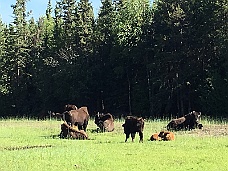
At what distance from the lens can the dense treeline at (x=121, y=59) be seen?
4262 cm

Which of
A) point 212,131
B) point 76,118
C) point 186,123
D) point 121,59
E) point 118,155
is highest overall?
point 121,59

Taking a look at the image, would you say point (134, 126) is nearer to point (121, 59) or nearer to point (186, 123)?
point (186, 123)

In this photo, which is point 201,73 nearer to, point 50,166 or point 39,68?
point 39,68

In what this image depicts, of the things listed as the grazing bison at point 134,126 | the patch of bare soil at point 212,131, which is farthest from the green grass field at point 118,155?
the patch of bare soil at point 212,131

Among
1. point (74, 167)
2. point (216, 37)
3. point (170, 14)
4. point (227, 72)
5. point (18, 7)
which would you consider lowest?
point (74, 167)

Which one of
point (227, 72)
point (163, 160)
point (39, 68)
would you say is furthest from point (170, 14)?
point (163, 160)

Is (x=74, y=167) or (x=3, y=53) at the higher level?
(x=3, y=53)

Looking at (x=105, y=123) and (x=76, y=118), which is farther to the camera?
(x=105, y=123)

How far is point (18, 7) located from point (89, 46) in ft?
43.3

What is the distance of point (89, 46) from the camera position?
174 feet

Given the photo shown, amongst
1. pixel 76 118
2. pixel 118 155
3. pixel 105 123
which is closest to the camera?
pixel 118 155

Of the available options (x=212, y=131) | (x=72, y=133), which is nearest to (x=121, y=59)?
(x=212, y=131)

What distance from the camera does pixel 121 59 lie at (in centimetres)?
4950

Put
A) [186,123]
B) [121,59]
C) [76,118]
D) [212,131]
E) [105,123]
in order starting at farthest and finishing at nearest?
1. [121,59]
2. [186,123]
3. [105,123]
4. [76,118]
5. [212,131]
